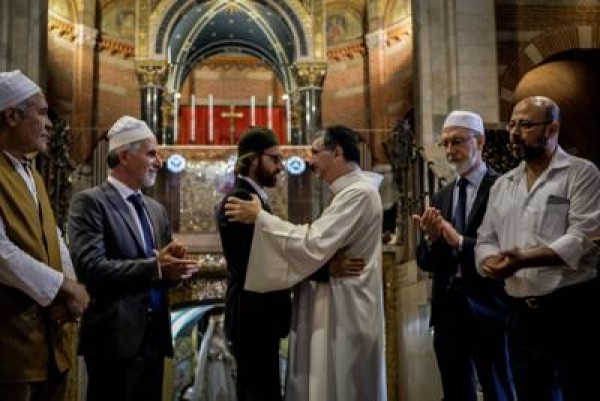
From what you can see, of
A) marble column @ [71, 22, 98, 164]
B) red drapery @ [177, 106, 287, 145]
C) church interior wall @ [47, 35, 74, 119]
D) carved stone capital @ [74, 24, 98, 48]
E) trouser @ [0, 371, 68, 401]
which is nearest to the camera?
trouser @ [0, 371, 68, 401]

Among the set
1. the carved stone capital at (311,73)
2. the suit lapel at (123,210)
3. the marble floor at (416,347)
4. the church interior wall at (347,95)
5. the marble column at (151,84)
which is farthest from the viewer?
the church interior wall at (347,95)

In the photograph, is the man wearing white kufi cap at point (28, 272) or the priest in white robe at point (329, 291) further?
the priest in white robe at point (329, 291)

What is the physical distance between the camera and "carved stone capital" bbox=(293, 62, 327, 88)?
14.7m

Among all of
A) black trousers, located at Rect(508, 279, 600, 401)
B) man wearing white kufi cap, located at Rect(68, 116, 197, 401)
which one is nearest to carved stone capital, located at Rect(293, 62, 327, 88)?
man wearing white kufi cap, located at Rect(68, 116, 197, 401)

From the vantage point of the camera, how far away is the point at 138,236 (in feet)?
13.4

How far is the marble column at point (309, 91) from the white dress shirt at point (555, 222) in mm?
10725

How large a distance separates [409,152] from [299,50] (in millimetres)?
6687

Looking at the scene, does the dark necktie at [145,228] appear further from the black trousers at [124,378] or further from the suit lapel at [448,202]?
the suit lapel at [448,202]

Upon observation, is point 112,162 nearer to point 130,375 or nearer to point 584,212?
point 130,375

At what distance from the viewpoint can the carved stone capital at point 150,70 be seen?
14.3 m

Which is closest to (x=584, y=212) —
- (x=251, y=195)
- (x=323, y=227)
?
(x=323, y=227)

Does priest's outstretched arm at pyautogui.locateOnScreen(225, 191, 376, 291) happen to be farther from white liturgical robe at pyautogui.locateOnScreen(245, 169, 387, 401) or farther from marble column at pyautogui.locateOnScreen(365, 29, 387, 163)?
marble column at pyautogui.locateOnScreen(365, 29, 387, 163)

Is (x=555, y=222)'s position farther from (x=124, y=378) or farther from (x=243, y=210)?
(x=124, y=378)

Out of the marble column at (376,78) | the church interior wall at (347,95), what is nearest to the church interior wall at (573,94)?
the marble column at (376,78)
